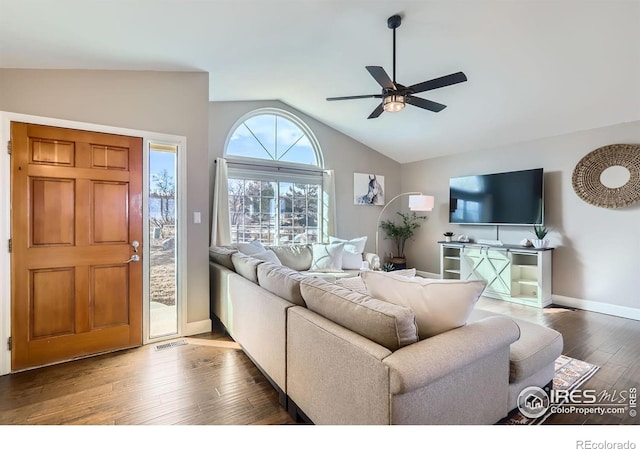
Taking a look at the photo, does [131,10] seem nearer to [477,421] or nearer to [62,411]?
[62,411]

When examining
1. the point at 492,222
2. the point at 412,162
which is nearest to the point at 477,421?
the point at 492,222

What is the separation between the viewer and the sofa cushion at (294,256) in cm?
444

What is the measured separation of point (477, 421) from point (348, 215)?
4.48 metres

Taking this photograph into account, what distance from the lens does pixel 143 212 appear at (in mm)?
2867

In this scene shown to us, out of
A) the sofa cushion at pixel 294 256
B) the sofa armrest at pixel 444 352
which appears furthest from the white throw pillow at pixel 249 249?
the sofa armrest at pixel 444 352

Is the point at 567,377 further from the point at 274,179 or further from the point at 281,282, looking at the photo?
the point at 274,179

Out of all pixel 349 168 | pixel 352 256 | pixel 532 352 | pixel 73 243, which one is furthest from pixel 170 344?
pixel 349 168

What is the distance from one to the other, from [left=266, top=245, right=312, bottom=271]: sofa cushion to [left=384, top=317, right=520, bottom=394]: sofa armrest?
3.16 m

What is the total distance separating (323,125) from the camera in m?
5.50

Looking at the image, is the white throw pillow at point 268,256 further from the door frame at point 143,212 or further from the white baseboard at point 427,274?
the white baseboard at point 427,274

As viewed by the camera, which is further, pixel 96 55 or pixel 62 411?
pixel 96 55

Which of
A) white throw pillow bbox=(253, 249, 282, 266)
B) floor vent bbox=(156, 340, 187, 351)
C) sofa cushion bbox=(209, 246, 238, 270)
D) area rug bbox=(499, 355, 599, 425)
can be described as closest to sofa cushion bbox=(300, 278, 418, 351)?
area rug bbox=(499, 355, 599, 425)

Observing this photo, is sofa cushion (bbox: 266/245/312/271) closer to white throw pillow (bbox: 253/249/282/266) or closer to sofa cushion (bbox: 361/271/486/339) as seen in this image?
white throw pillow (bbox: 253/249/282/266)

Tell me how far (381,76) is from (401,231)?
4054 mm
